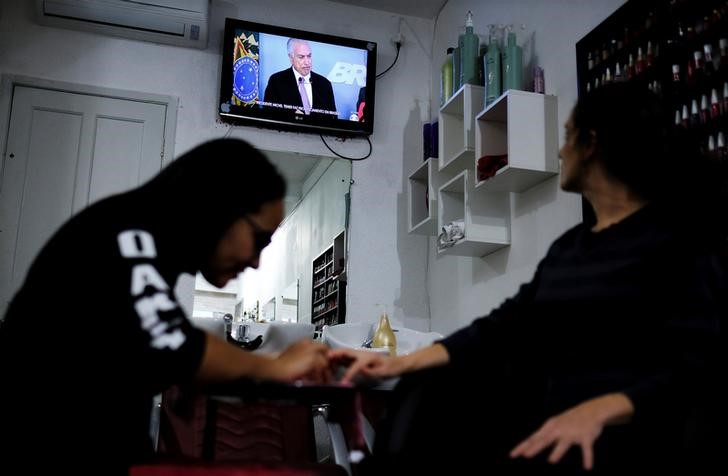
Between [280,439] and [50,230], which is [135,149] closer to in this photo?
[50,230]

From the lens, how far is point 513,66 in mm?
3223

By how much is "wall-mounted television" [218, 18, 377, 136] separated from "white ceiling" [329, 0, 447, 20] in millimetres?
396

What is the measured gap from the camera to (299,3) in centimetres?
452

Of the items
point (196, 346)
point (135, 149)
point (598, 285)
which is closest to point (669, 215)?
point (598, 285)

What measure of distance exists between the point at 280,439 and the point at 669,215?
5.30ft

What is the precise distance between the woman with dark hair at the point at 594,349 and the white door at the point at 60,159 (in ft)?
9.85

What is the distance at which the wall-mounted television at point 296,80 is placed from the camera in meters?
4.14

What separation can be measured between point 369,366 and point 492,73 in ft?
7.47

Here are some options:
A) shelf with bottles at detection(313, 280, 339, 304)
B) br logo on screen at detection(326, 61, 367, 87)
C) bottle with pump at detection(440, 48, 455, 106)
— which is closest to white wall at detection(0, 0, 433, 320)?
shelf with bottles at detection(313, 280, 339, 304)

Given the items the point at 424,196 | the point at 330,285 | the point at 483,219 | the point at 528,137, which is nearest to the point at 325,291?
the point at 330,285

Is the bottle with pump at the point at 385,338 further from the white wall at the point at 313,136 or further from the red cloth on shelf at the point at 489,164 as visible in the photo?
the white wall at the point at 313,136

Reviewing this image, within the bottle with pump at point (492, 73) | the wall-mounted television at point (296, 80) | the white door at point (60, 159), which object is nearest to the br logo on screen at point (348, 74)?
the wall-mounted television at point (296, 80)

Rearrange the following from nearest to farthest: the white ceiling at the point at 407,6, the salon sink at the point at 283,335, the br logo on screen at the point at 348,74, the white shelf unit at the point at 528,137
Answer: the salon sink at the point at 283,335 < the white shelf unit at the point at 528,137 < the br logo on screen at the point at 348,74 < the white ceiling at the point at 407,6

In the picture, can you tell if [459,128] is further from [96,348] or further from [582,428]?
[96,348]
